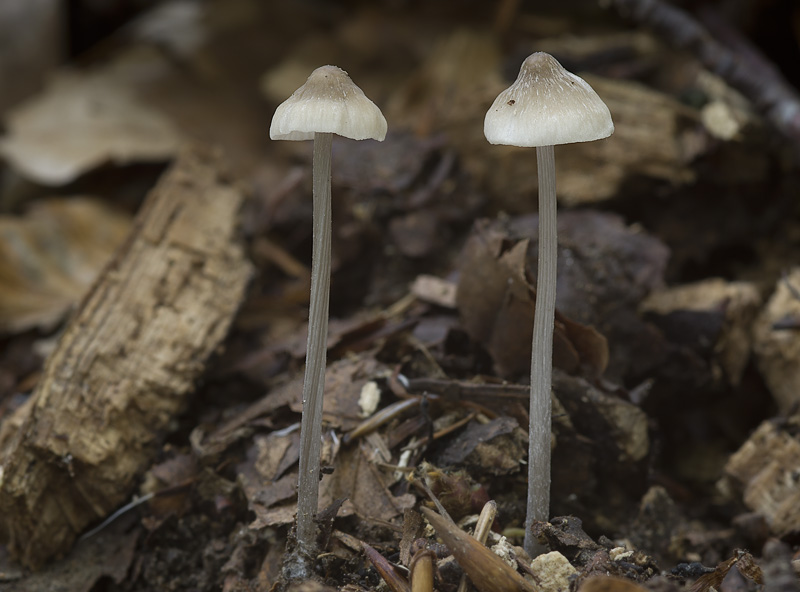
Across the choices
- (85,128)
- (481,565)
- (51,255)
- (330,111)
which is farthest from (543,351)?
(85,128)

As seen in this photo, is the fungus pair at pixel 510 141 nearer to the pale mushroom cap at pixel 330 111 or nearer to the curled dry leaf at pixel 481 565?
the pale mushroom cap at pixel 330 111

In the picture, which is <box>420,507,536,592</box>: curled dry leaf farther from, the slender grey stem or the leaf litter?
the slender grey stem

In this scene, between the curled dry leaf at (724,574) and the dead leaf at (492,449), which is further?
the dead leaf at (492,449)

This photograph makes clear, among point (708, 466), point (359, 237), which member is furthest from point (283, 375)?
point (708, 466)

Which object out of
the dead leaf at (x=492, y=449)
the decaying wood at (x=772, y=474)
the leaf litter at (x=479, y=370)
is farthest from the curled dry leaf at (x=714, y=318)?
the dead leaf at (x=492, y=449)

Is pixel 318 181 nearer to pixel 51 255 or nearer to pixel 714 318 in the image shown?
pixel 714 318

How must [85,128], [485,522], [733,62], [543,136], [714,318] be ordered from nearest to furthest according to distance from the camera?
[543,136] < [485,522] < [714,318] < [733,62] < [85,128]

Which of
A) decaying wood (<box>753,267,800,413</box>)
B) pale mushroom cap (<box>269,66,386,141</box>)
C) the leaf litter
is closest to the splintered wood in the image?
the leaf litter

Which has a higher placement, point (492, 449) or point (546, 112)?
point (546, 112)

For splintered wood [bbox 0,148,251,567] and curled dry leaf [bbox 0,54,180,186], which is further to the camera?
curled dry leaf [bbox 0,54,180,186]
